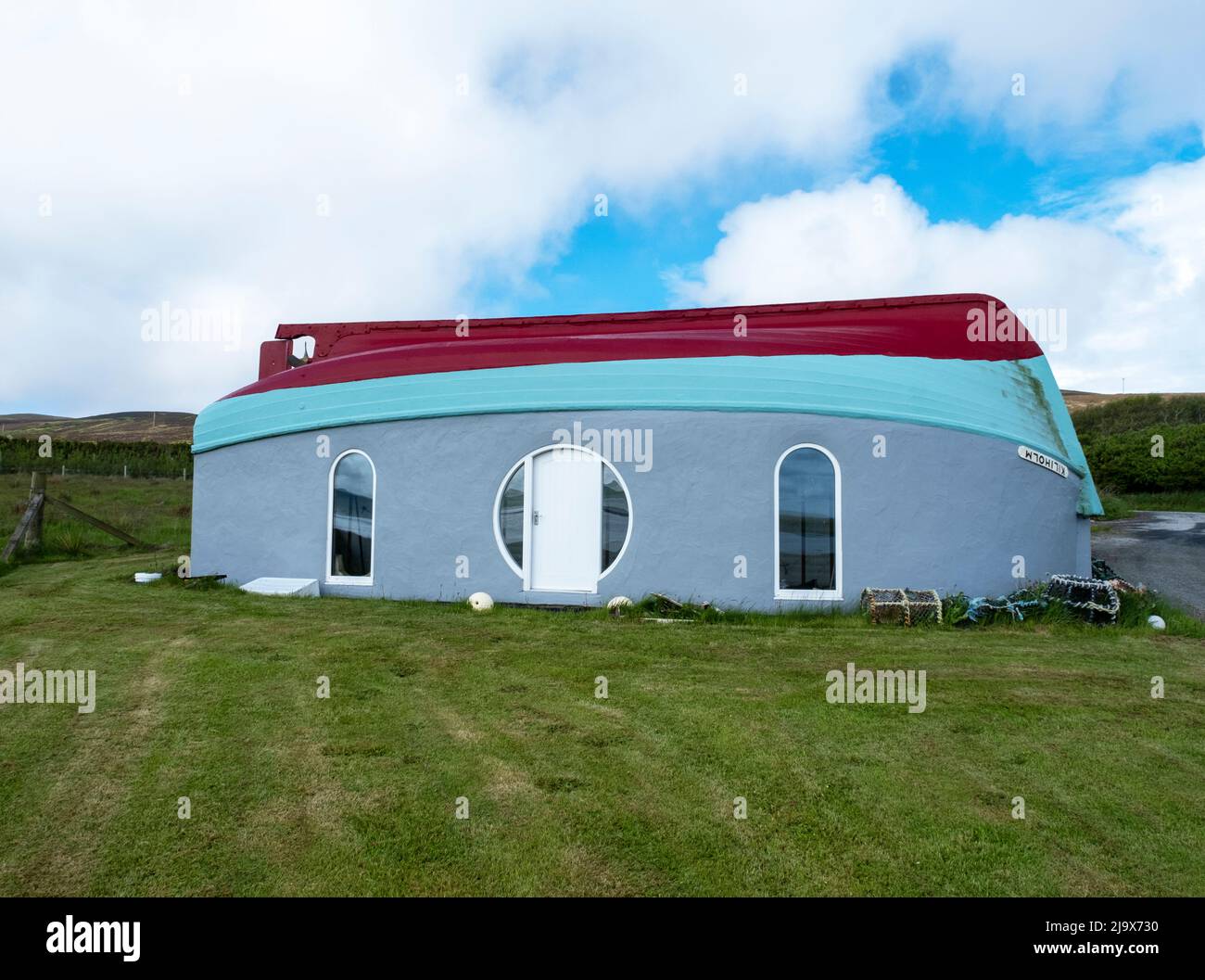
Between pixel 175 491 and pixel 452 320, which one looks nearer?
pixel 452 320

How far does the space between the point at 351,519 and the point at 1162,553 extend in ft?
54.7

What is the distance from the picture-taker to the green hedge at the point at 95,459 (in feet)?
113

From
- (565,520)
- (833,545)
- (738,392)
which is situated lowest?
(833,545)

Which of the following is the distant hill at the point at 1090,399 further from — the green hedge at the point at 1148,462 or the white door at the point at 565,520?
the white door at the point at 565,520

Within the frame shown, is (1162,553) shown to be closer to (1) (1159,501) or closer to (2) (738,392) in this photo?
(2) (738,392)

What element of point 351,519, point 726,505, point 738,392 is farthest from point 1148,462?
point 351,519

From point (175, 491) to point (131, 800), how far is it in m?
29.1

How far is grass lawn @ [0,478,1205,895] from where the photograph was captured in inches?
125

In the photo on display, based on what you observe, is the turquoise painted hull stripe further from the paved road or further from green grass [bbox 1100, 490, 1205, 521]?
green grass [bbox 1100, 490, 1205, 521]

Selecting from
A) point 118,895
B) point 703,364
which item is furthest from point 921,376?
point 118,895

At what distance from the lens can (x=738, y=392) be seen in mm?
9492

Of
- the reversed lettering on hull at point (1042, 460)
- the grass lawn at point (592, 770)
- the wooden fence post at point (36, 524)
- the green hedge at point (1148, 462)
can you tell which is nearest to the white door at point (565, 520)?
the grass lawn at point (592, 770)
